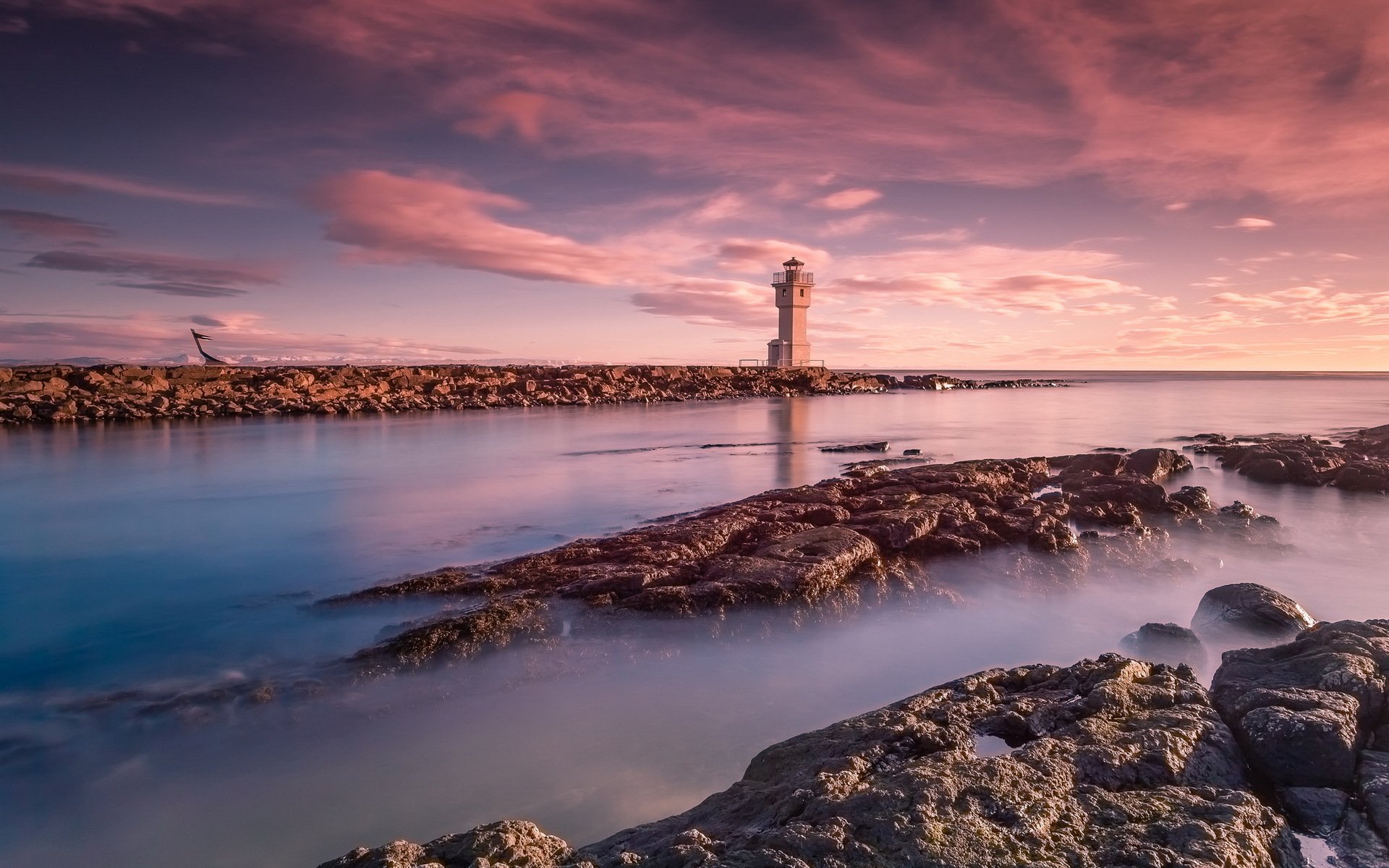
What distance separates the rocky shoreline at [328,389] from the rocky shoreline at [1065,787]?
96.2ft

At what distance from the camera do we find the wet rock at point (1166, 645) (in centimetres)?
483

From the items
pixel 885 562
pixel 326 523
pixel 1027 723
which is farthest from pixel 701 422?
pixel 1027 723

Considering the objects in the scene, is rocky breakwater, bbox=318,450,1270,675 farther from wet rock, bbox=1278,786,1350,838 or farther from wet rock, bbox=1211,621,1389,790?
wet rock, bbox=1278,786,1350,838

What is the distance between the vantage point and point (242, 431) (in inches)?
850

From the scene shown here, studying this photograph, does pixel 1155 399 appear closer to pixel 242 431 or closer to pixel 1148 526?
pixel 1148 526

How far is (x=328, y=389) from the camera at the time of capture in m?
31.6

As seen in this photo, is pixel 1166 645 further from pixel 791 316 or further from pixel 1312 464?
pixel 791 316

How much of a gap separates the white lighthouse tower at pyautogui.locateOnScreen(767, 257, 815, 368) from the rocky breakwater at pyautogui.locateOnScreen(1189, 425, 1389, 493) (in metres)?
35.9

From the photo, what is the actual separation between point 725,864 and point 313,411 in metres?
31.3

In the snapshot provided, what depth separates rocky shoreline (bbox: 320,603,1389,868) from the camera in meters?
A: 2.10

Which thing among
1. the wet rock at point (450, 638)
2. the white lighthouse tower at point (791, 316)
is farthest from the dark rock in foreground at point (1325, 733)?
the white lighthouse tower at point (791, 316)

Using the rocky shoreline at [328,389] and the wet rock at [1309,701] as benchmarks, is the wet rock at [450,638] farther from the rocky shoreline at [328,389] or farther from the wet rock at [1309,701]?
the rocky shoreline at [328,389]

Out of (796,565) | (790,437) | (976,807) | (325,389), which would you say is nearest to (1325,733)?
(976,807)

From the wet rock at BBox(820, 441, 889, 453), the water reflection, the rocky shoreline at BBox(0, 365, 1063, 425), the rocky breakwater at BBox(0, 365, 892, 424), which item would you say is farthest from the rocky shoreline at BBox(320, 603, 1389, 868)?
the rocky breakwater at BBox(0, 365, 892, 424)
